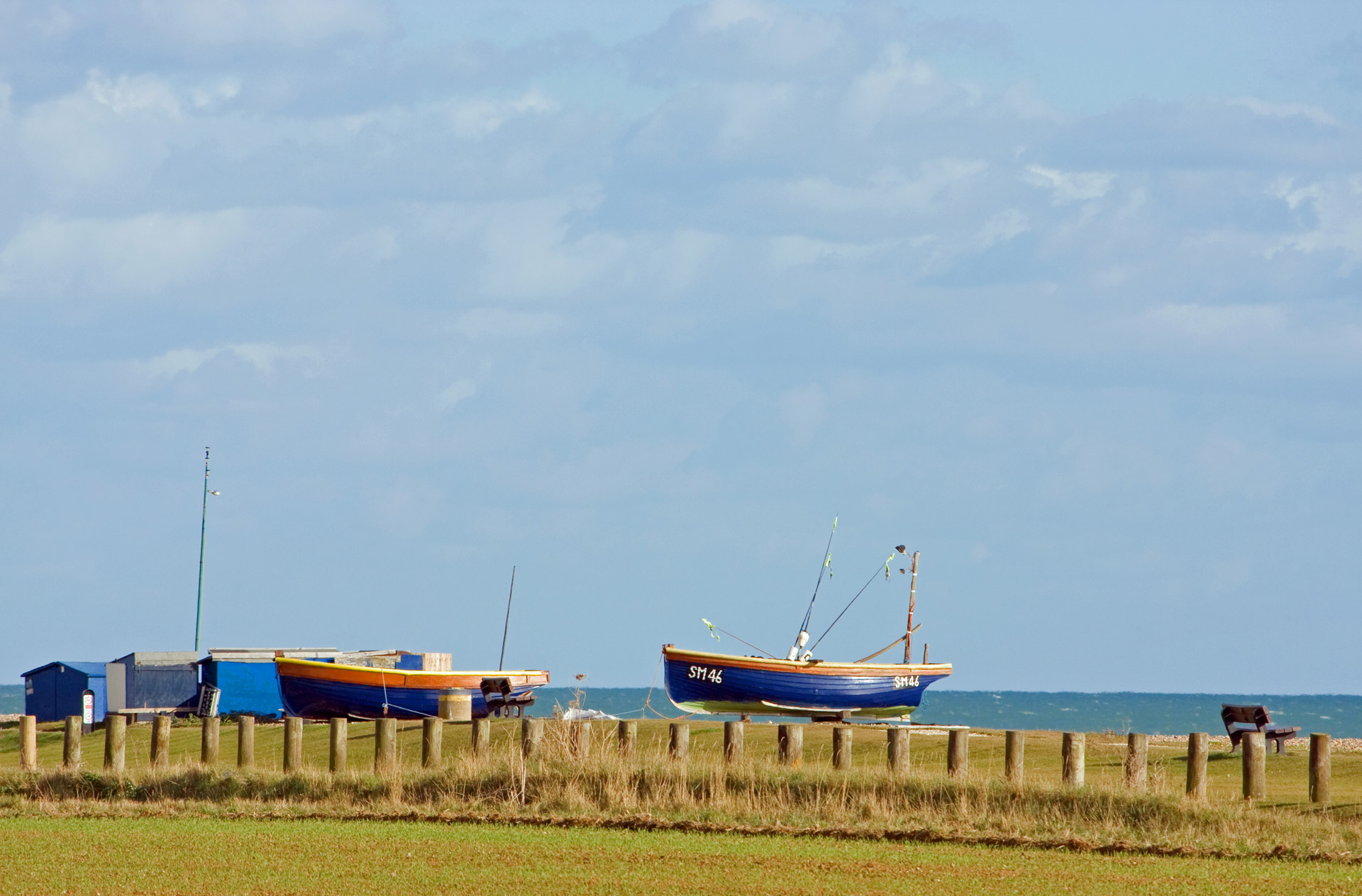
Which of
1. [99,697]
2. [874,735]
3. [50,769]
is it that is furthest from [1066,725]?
[50,769]

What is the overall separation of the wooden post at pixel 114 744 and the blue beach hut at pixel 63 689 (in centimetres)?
2279

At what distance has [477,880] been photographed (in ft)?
46.2

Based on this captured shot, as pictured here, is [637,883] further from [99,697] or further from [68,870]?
[99,697]

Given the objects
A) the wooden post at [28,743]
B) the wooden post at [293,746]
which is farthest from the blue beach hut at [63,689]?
the wooden post at [293,746]

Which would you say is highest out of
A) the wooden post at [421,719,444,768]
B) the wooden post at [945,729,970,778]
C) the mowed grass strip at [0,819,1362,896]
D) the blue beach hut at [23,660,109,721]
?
the wooden post at [945,729,970,778]

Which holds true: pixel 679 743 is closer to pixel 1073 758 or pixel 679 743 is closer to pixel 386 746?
pixel 386 746

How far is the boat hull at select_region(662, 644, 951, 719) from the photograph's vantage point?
124 ft

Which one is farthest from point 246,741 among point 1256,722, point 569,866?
point 1256,722

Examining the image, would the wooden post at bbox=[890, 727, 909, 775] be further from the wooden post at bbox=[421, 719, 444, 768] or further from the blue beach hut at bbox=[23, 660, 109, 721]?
the blue beach hut at bbox=[23, 660, 109, 721]

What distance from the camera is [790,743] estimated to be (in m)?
20.1

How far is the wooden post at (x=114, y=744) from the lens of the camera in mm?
21953

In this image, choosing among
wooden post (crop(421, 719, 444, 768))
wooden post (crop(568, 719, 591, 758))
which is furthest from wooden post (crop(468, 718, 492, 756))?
wooden post (crop(568, 719, 591, 758))

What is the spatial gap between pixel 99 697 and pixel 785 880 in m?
34.2

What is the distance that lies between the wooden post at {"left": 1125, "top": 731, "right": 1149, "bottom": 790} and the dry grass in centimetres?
22
